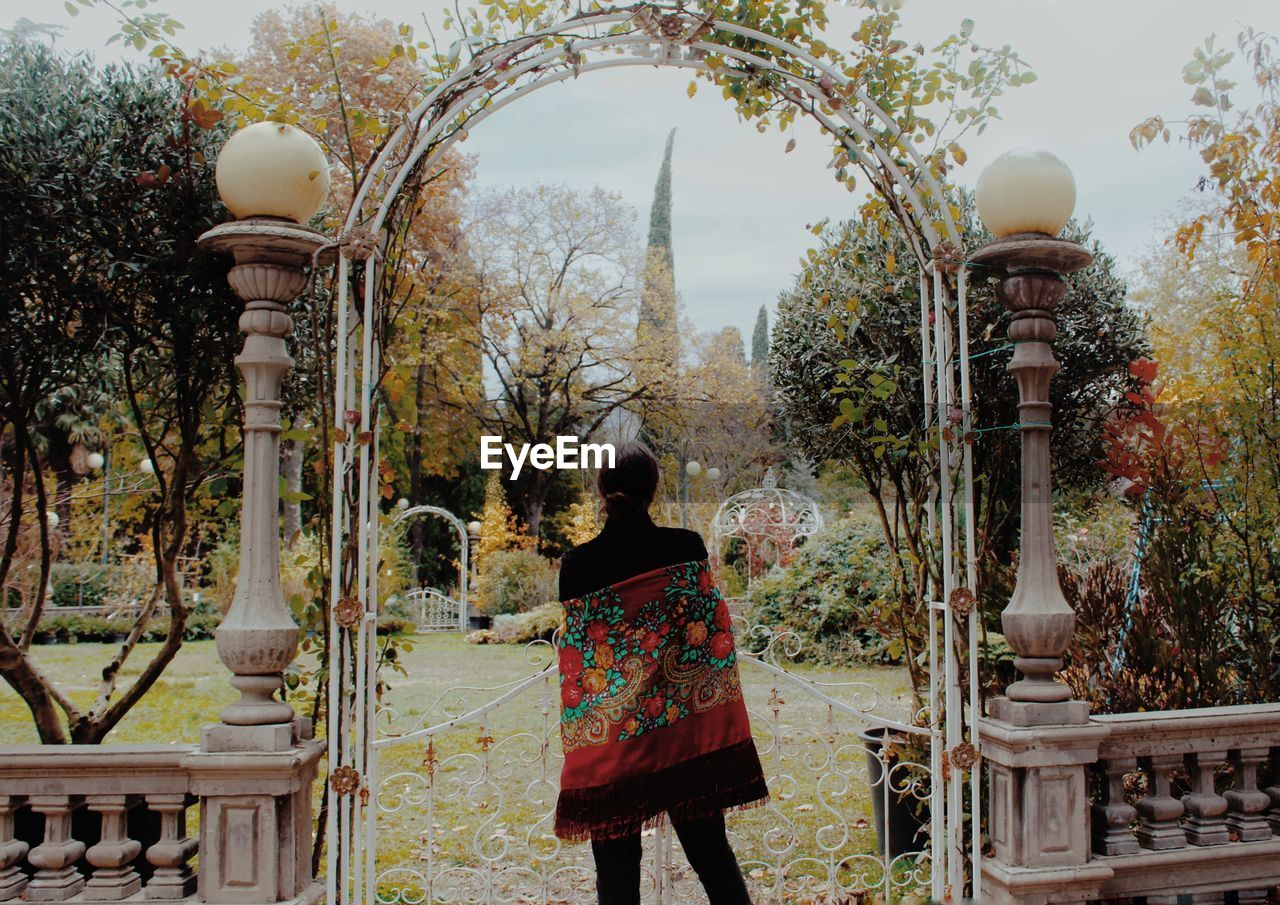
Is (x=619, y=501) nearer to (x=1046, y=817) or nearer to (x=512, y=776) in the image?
(x=1046, y=817)

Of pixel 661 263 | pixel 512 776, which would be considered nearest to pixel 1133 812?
pixel 512 776

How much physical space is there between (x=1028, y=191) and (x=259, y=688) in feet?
8.68

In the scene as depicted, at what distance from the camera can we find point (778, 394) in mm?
5852

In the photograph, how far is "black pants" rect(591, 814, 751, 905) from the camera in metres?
2.32

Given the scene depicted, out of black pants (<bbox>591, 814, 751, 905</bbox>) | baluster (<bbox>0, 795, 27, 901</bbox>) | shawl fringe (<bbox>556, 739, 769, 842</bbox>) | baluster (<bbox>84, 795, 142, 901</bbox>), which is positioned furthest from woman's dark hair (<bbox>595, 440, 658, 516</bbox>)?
baluster (<bbox>0, 795, 27, 901</bbox>)

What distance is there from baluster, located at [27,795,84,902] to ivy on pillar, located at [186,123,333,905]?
268 millimetres

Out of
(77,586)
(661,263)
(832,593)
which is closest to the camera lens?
(832,593)

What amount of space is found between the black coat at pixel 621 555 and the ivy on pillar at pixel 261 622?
87 cm

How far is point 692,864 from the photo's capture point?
2342mm

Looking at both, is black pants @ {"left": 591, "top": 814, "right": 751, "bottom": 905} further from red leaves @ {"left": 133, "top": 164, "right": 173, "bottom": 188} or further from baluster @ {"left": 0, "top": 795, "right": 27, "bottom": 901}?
red leaves @ {"left": 133, "top": 164, "right": 173, "bottom": 188}

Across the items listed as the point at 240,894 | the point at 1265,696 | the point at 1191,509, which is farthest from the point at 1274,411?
the point at 240,894

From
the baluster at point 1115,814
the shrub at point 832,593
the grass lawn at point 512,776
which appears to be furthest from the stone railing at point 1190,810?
the shrub at point 832,593

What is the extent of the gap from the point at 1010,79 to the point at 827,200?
20000 millimetres

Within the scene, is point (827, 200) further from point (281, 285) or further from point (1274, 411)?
point (281, 285)
